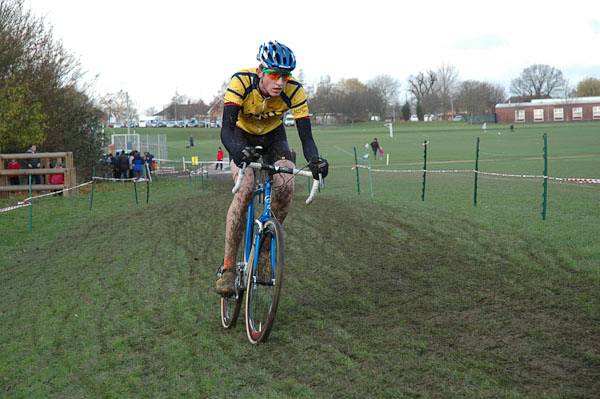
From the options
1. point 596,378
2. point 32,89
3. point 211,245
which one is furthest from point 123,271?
point 32,89

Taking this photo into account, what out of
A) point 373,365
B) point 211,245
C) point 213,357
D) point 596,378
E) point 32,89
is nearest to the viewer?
point 596,378

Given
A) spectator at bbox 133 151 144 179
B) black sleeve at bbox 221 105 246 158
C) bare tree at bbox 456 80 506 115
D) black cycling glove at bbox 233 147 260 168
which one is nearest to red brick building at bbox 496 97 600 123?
bare tree at bbox 456 80 506 115

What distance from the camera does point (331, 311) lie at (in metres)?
6.94

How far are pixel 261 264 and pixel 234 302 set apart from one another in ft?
2.40

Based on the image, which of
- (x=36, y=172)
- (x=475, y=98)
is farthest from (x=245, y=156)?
(x=475, y=98)

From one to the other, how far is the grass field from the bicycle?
0.71ft

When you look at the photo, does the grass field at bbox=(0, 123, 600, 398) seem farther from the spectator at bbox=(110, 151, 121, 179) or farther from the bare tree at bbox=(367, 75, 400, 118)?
the bare tree at bbox=(367, 75, 400, 118)

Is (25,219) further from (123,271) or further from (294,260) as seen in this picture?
(294,260)

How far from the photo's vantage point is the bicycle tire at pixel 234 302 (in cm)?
644

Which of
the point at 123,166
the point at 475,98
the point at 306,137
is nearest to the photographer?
the point at 306,137

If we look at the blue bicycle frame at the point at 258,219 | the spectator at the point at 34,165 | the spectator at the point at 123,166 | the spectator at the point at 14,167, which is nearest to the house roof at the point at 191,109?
the spectator at the point at 123,166

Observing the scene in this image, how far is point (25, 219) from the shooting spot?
1756cm

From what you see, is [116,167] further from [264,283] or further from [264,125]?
[264,283]

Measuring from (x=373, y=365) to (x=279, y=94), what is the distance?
7.97 ft
